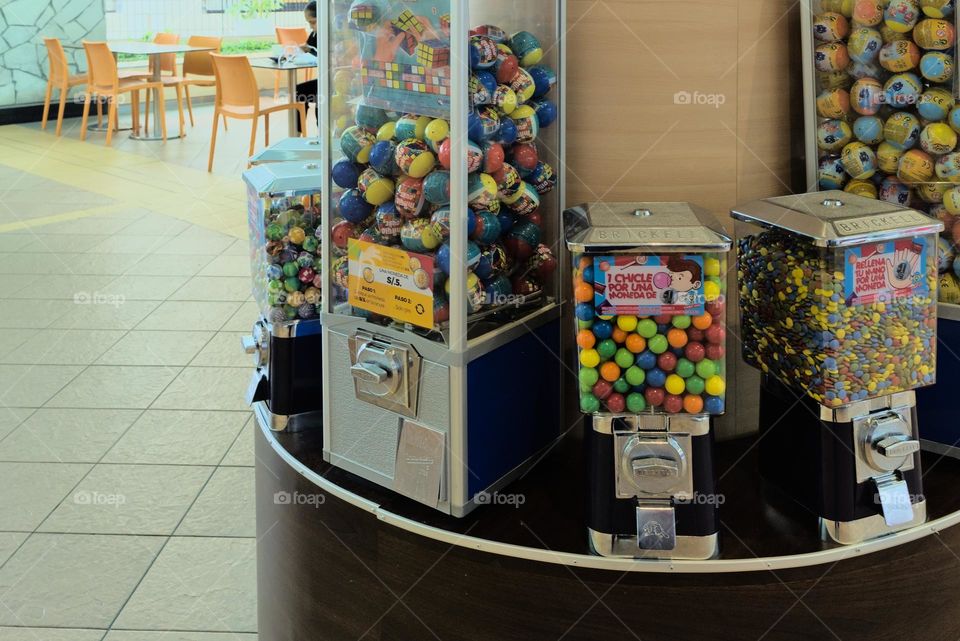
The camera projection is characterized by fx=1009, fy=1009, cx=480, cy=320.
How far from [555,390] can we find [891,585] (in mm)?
682

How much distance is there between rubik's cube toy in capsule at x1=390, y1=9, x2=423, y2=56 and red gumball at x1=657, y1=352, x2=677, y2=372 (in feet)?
2.03

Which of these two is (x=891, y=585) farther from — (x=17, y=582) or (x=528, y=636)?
(x=17, y=582)

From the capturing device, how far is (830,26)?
190cm

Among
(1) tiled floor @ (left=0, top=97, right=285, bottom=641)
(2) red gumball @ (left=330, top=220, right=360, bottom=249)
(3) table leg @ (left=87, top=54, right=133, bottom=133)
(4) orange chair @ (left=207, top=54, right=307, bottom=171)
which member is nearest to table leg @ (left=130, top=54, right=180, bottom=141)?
(3) table leg @ (left=87, top=54, right=133, bottom=133)

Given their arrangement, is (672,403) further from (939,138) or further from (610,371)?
(939,138)

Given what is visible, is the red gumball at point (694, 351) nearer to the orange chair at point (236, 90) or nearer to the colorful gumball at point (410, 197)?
the colorful gumball at point (410, 197)

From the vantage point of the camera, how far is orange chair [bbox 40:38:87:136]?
10.5 m

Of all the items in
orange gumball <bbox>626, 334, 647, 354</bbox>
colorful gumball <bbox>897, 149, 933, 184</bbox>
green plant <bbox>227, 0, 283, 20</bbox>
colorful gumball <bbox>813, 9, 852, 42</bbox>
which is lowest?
orange gumball <bbox>626, 334, 647, 354</bbox>

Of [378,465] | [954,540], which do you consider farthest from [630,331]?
[954,540]

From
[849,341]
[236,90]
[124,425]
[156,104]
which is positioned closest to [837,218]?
[849,341]

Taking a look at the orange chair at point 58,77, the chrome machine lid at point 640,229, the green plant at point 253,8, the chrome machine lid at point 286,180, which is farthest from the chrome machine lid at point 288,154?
the green plant at point 253,8

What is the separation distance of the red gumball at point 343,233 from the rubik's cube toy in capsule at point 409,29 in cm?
34

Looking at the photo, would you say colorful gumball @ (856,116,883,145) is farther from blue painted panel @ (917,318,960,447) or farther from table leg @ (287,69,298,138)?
table leg @ (287,69,298,138)

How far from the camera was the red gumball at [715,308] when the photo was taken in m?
1.51
